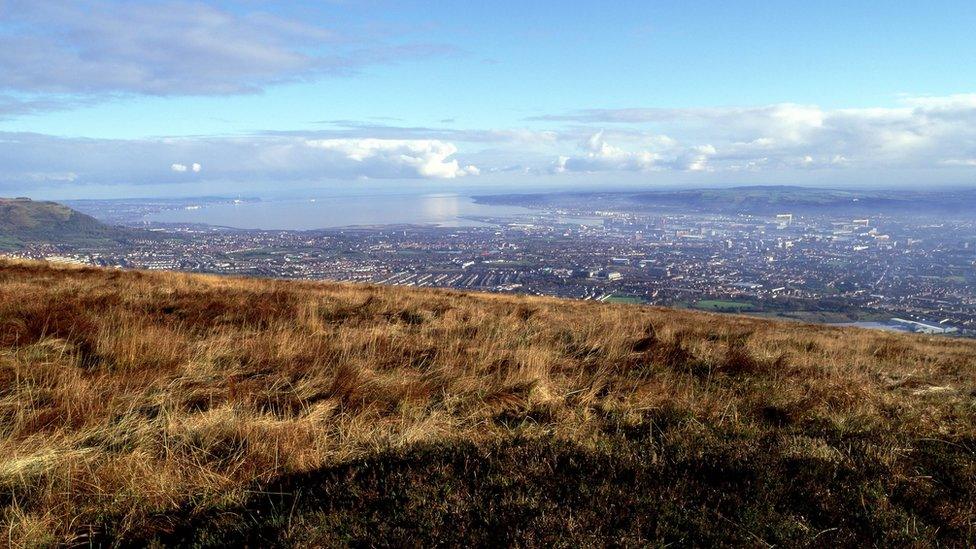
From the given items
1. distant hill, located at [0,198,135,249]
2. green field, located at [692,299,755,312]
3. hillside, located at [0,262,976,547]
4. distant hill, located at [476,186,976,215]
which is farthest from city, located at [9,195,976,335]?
distant hill, located at [476,186,976,215]

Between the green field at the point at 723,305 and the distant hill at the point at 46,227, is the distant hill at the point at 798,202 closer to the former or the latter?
the green field at the point at 723,305

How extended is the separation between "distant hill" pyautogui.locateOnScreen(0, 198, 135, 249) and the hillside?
87.9m

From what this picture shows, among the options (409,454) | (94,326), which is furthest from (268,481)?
(94,326)

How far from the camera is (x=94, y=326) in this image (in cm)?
674

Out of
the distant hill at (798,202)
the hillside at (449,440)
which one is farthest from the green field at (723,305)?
the distant hill at (798,202)

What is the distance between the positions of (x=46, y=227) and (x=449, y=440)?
116 m

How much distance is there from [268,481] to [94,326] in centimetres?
489

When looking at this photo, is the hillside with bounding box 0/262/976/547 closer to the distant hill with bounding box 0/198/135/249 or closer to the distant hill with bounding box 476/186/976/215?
the distant hill with bounding box 0/198/135/249

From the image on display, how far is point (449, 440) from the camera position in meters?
4.10

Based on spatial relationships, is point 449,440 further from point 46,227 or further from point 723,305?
point 46,227

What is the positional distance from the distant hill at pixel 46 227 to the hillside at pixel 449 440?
87.9 meters

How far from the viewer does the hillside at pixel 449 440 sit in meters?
2.96

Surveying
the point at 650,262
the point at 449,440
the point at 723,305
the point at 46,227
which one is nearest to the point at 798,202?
the point at 650,262

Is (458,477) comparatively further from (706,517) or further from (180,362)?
(180,362)
